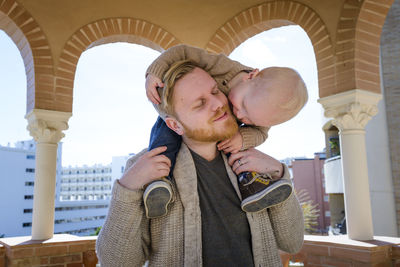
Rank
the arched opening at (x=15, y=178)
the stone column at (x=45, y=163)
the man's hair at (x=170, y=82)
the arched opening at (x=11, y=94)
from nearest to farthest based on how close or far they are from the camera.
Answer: the man's hair at (x=170, y=82), the stone column at (x=45, y=163), the arched opening at (x=15, y=178), the arched opening at (x=11, y=94)

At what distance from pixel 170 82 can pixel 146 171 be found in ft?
0.88

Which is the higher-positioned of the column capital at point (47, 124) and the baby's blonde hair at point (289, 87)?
the column capital at point (47, 124)

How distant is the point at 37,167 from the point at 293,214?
287cm

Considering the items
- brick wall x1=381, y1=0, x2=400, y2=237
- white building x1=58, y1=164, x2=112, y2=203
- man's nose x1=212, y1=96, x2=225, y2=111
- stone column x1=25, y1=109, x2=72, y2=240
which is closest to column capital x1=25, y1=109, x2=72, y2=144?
stone column x1=25, y1=109, x2=72, y2=240

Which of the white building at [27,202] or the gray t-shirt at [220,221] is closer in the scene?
the gray t-shirt at [220,221]

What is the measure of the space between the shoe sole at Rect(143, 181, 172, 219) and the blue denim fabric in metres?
0.14

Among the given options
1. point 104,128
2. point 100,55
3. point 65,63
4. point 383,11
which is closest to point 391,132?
point 383,11

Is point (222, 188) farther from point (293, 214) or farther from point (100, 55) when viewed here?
point (100, 55)

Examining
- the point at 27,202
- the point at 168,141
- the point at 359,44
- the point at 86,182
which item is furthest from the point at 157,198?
the point at 86,182

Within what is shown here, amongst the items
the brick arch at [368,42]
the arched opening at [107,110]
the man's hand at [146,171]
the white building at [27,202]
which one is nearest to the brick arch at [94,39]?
the brick arch at [368,42]

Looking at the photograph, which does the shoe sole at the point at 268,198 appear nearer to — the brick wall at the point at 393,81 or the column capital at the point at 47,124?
the column capital at the point at 47,124

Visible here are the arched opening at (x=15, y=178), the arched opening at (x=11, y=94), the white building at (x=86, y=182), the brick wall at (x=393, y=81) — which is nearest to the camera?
the brick wall at (x=393, y=81)

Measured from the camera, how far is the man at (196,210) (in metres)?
0.92

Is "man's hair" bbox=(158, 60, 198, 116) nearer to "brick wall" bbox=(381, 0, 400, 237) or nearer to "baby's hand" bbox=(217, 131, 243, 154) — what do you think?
"baby's hand" bbox=(217, 131, 243, 154)
